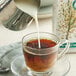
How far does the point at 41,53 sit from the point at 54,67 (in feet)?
0.25

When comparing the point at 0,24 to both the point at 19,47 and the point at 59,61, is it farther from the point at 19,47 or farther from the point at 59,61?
the point at 59,61

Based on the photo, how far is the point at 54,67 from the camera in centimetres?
61

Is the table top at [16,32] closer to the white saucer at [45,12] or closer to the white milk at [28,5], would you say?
the white saucer at [45,12]

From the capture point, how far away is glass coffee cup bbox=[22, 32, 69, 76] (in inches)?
22.0

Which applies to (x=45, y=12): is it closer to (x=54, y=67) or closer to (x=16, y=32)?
(x=16, y=32)

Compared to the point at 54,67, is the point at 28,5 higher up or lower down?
higher up

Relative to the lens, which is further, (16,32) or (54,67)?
(16,32)

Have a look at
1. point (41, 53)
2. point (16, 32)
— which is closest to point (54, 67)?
point (41, 53)

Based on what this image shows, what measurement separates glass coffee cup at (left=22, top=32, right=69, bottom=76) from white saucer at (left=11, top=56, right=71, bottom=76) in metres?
0.01

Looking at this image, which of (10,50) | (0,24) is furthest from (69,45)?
(0,24)

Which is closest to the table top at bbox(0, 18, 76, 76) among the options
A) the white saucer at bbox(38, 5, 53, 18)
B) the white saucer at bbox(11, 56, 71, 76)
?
the white saucer at bbox(38, 5, 53, 18)

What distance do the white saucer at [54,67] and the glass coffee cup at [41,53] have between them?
0.05ft

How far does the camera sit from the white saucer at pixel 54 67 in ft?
1.94

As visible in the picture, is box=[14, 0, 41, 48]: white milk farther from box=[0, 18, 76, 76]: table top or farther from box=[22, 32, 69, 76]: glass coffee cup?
box=[0, 18, 76, 76]: table top
